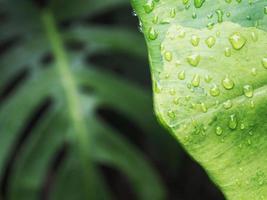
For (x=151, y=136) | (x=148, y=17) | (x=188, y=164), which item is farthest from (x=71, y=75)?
(x=148, y=17)

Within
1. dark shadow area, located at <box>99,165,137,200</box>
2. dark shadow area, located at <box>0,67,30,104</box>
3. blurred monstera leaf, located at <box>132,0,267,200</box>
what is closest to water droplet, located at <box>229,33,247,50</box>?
blurred monstera leaf, located at <box>132,0,267,200</box>

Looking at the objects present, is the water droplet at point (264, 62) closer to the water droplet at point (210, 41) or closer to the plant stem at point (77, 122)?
the water droplet at point (210, 41)

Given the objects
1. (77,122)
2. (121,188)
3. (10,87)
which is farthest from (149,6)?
(121,188)

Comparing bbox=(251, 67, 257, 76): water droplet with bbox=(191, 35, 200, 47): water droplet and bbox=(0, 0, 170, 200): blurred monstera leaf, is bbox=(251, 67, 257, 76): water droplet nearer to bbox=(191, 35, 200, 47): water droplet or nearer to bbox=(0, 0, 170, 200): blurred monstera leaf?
bbox=(191, 35, 200, 47): water droplet

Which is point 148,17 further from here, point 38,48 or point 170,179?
point 170,179

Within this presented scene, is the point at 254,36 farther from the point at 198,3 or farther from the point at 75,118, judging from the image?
the point at 75,118

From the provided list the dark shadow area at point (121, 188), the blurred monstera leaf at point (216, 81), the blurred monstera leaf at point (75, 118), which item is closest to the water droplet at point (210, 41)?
the blurred monstera leaf at point (216, 81)
